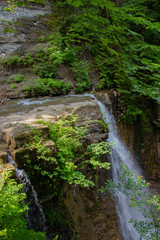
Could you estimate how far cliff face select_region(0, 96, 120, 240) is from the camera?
3.05m

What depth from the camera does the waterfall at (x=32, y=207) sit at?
2768mm

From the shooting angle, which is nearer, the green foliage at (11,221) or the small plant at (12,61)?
the green foliage at (11,221)

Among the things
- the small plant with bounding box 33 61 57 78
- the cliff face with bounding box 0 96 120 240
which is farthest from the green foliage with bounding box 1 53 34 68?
the cliff face with bounding box 0 96 120 240

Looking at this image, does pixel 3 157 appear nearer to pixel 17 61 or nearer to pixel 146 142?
pixel 146 142

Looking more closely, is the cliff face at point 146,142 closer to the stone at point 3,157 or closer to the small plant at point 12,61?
the small plant at point 12,61

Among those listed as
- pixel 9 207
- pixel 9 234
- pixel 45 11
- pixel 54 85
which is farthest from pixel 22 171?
pixel 45 11

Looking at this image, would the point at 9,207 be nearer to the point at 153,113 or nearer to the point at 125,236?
the point at 125,236

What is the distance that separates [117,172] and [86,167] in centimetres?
144

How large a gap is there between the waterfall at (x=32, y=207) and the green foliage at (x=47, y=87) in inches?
204

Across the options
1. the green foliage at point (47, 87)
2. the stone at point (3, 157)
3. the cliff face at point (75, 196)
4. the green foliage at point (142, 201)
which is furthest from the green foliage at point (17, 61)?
the green foliage at point (142, 201)

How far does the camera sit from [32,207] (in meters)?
2.83

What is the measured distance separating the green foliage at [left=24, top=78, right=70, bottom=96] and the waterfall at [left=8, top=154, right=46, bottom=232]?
518 centimetres

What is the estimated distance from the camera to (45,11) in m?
11.4

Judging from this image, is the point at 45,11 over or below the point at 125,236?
over
